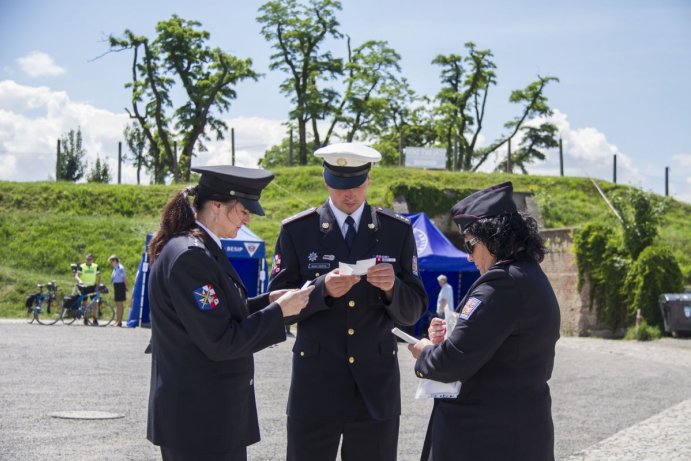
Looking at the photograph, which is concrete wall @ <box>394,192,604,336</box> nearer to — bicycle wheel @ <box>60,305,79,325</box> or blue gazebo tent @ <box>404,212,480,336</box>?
blue gazebo tent @ <box>404,212,480,336</box>

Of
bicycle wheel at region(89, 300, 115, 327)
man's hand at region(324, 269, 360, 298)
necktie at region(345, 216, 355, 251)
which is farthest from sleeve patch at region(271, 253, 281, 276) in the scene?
bicycle wheel at region(89, 300, 115, 327)

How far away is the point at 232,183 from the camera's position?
3.63 meters

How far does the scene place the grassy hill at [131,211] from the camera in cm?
3045

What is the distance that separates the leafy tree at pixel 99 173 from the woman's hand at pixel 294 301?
60697 millimetres

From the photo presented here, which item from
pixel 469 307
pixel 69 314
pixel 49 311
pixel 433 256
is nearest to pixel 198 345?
pixel 469 307

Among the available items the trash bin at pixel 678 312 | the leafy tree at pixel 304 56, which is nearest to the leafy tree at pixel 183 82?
the leafy tree at pixel 304 56

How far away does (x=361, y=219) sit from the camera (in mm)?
4480

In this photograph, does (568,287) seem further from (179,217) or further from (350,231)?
(179,217)

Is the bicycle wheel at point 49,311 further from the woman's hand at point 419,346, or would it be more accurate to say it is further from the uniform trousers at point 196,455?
the woman's hand at point 419,346

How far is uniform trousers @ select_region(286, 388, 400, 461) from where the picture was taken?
410 cm

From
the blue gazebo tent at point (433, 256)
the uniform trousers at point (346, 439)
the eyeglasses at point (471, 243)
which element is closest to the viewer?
the eyeglasses at point (471, 243)

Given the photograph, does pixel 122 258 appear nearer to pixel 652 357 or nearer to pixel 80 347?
pixel 80 347

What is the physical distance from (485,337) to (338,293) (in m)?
0.83

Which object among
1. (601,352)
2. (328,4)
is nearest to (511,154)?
(328,4)
